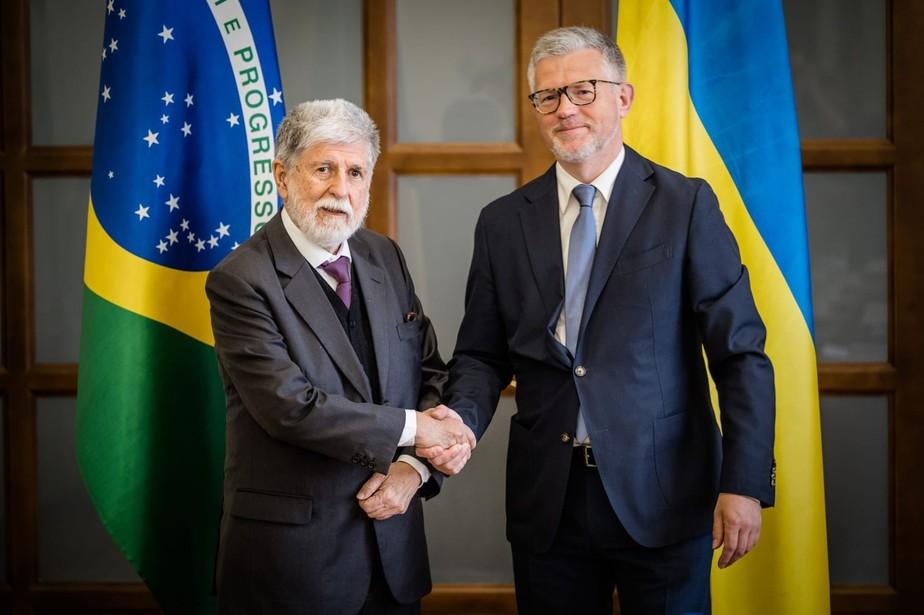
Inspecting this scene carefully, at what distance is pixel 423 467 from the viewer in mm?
1702

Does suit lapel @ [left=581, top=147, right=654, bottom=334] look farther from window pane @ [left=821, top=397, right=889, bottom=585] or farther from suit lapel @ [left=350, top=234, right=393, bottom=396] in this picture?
window pane @ [left=821, top=397, right=889, bottom=585]

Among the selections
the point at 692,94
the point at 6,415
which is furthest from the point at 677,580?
the point at 6,415

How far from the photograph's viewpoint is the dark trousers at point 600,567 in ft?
5.36

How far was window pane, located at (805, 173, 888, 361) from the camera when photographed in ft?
8.66

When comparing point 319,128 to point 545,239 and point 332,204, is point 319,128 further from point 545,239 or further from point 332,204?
point 545,239

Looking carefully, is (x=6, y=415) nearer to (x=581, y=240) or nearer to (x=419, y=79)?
(x=419, y=79)

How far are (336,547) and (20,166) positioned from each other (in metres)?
1.94

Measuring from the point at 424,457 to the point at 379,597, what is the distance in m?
0.32

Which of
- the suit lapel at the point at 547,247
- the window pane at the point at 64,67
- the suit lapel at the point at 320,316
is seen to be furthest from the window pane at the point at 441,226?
the window pane at the point at 64,67

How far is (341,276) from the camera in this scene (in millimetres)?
1710

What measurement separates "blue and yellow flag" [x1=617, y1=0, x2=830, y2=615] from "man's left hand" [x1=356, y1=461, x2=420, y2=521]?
3.43 ft

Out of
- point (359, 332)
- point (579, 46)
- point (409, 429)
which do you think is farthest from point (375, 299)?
point (579, 46)

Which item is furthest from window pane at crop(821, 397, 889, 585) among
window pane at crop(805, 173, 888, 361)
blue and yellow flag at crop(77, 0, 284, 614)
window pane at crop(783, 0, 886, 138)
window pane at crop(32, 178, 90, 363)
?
window pane at crop(32, 178, 90, 363)

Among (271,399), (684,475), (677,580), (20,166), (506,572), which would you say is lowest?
(506,572)
